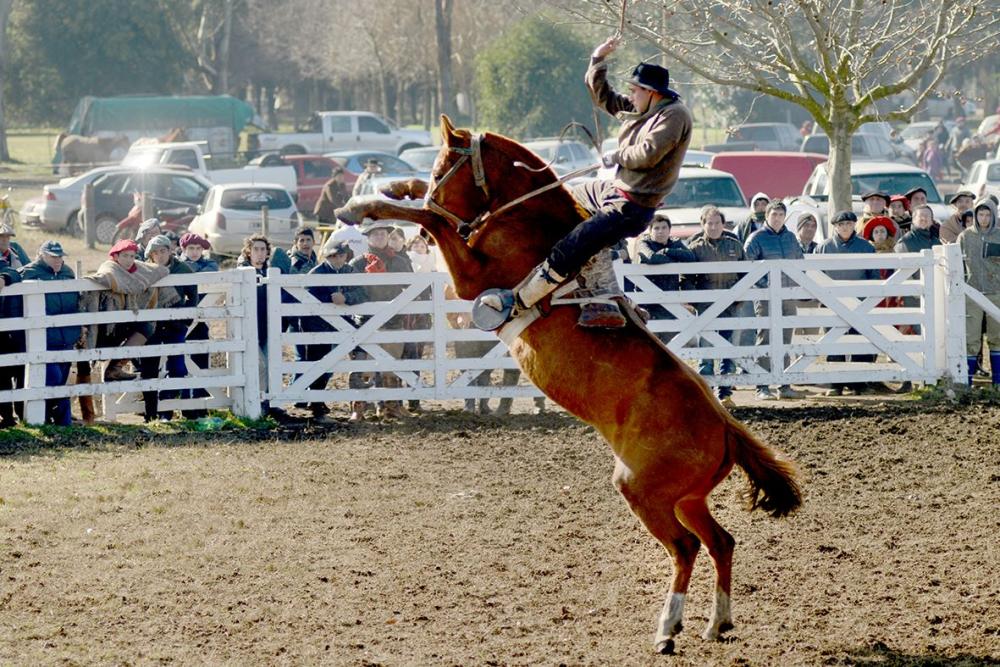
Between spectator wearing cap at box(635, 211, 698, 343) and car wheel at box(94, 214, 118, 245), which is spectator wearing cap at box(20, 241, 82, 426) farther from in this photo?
car wheel at box(94, 214, 118, 245)

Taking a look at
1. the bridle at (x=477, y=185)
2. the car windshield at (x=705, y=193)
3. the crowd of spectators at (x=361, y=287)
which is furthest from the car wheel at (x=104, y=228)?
the bridle at (x=477, y=185)

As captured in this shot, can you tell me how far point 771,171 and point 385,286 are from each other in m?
18.9

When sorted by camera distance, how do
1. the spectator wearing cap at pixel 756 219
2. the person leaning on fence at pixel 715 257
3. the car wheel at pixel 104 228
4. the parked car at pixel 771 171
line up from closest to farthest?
the person leaning on fence at pixel 715 257 → the spectator wearing cap at pixel 756 219 → the car wheel at pixel 104 228 → the parked car at pixel 771 171

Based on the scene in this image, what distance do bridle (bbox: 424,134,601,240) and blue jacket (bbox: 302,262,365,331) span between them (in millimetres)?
6280

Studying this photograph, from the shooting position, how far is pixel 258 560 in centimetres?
841

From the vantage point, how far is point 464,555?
8453 mm

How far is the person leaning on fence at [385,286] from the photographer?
13.6 m

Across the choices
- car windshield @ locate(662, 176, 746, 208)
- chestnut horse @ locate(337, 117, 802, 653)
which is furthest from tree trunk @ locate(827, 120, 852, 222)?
chestnut horse @ locate(337, 117, 802, 653)

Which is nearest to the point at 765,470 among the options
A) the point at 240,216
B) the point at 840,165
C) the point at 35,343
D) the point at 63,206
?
the point at 35,343

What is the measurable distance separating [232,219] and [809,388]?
14625 mm

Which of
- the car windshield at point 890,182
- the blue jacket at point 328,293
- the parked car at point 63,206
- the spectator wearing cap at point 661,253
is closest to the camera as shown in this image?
the blue jacket at point 328,293

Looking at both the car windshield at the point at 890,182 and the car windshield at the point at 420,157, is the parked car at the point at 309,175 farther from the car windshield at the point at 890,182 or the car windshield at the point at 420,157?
the car windshield at the point at 890,182

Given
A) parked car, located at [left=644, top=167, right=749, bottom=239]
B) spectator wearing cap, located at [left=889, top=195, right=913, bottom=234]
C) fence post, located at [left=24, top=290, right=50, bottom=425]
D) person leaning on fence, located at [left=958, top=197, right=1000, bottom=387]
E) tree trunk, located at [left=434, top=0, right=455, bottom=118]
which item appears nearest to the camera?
fence post, located at [left=24, top=290, right=50, bottom=425]

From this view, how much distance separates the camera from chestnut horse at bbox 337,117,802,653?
678cm
